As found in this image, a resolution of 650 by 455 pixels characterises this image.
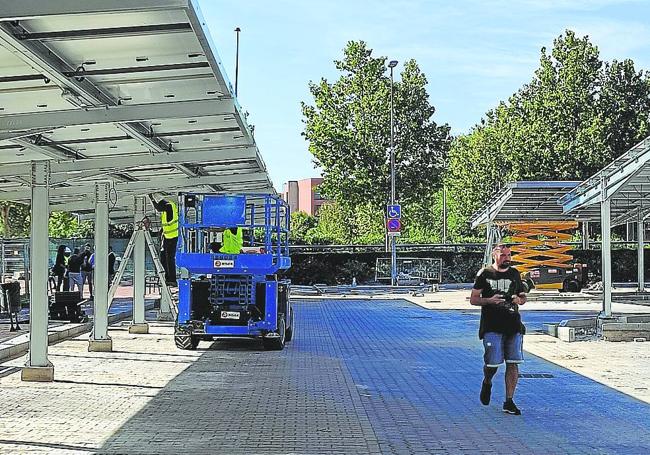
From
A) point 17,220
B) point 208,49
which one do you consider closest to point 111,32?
point 208,49

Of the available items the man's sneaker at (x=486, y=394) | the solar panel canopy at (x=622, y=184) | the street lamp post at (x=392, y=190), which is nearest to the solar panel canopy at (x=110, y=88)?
the man's sneaker at (x=486, y=394)

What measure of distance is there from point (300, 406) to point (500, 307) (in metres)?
2.51

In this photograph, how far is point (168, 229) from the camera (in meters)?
20.6

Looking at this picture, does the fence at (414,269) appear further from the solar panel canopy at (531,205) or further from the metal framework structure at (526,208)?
the solar panel canopy at (531,205)

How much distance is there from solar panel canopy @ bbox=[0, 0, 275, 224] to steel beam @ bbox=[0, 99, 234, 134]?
0.04ft

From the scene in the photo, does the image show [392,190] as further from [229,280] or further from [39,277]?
[39,277]

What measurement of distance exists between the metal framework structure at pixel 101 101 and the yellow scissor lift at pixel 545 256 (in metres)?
25.7

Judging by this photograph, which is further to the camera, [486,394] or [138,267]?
[138,267]

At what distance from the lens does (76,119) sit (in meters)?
11.3

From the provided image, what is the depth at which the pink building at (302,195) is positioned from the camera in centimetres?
16625

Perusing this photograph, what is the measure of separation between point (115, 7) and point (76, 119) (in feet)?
12.3

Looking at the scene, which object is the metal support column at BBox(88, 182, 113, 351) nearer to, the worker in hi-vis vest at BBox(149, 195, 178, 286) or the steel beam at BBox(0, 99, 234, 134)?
the worker in hi-vis vest at BBox(149, 195, 178, 286)

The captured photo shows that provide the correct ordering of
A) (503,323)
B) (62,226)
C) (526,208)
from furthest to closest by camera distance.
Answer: (62,226) → (526,208) → (503,323)

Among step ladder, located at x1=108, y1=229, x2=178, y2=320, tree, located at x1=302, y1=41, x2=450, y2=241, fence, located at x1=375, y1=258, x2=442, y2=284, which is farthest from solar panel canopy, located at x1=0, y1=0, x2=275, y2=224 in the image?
tree, located at x1=302, y1=41, x2=450, y2=241
